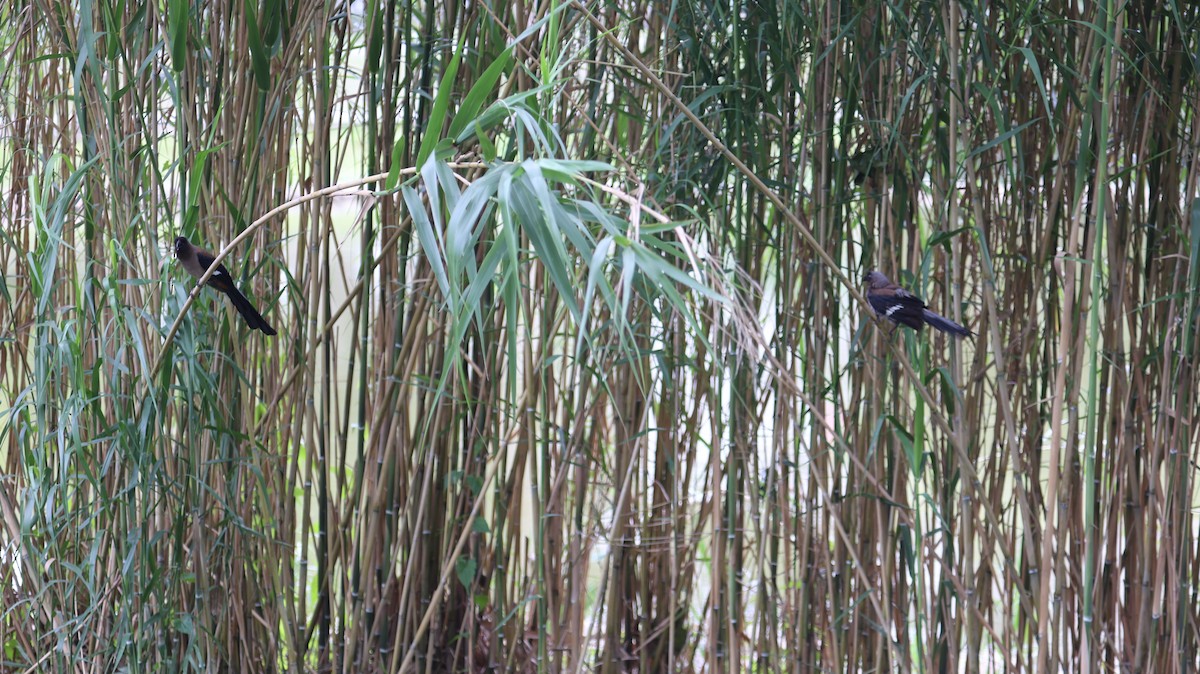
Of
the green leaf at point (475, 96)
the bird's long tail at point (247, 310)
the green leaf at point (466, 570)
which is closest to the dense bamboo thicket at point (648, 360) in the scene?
the green leaf at point (466, 570)

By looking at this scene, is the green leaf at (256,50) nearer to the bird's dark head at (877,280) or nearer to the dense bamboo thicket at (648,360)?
the dense bamboo thicket at (648,360)

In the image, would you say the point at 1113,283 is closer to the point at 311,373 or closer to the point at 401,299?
the point at 401,299

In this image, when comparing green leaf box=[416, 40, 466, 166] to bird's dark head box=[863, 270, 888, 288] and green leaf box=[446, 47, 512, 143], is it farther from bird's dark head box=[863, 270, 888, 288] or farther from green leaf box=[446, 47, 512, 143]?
bird's dark head box=[863, 270, 888, 288]

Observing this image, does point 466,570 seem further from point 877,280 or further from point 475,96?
point 475,96

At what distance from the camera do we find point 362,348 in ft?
7.49

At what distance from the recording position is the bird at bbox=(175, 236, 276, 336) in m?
1.74

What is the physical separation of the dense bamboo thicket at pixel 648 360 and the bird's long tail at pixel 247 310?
0.41 ft

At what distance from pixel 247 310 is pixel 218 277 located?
0.10 metres

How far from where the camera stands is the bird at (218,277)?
1.74 meters

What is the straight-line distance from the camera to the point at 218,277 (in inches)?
68.3

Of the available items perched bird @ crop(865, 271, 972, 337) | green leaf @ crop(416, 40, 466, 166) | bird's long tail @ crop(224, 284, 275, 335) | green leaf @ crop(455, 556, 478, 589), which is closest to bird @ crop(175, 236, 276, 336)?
bird's long tail @ crop(224, 284, 275, 335)

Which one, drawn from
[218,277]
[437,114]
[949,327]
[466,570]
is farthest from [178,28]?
[949,327]

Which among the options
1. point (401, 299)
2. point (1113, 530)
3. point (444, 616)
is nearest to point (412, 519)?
point (444, 616)

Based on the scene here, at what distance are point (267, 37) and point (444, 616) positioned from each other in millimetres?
1299
